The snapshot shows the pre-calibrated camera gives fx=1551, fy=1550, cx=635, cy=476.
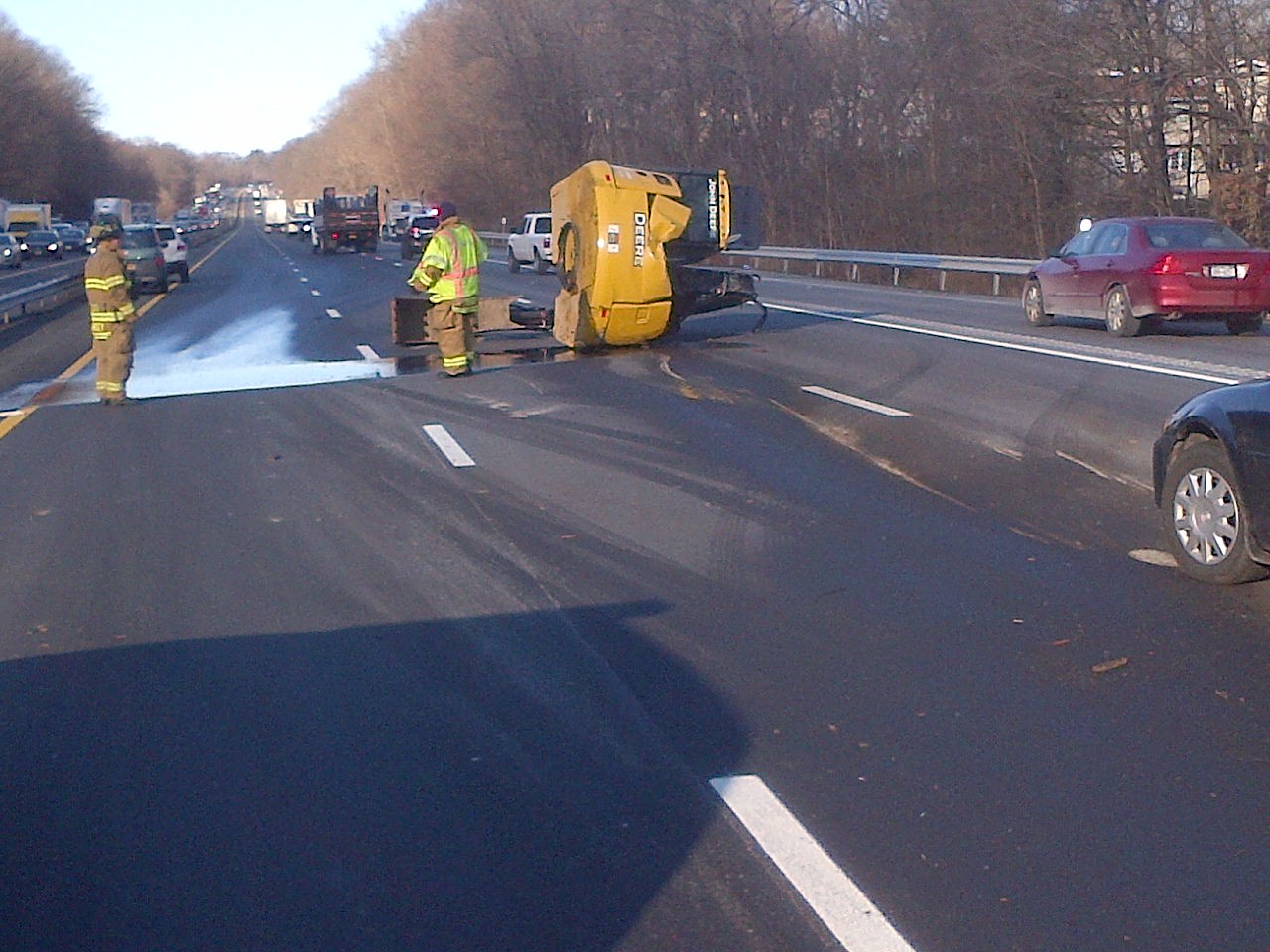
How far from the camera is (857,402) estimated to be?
14.8m

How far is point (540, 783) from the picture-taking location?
535 cm

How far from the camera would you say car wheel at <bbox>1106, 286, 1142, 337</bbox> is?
776 inches

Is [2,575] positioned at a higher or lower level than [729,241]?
lower

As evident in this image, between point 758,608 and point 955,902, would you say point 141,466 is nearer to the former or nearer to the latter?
point 758,608

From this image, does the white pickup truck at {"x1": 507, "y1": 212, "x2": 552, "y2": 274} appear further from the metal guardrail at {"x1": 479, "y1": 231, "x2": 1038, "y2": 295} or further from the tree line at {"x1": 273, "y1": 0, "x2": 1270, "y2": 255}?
the tree line at {"x1": 273, "y1": 0, "x2": 1270, "y2": 255}

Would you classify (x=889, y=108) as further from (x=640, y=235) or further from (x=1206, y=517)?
(x=1206, y=517)

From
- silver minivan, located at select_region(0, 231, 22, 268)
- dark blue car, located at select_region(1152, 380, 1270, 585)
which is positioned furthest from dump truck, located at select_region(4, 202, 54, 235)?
dark blue car, located at select_region(1152, 380, 1270, 585)

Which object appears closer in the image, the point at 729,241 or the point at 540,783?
the point at 540,783

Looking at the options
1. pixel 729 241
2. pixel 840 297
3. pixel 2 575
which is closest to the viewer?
pixel 2 575

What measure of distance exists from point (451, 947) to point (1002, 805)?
6.33 feet

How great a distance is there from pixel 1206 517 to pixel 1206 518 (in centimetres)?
1

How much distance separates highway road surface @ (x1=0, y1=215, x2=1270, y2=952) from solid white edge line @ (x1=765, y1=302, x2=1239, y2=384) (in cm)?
219

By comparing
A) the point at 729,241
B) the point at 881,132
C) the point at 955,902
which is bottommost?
the point at 955,902

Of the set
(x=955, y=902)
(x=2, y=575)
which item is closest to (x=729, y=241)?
(x=2, y=575)
